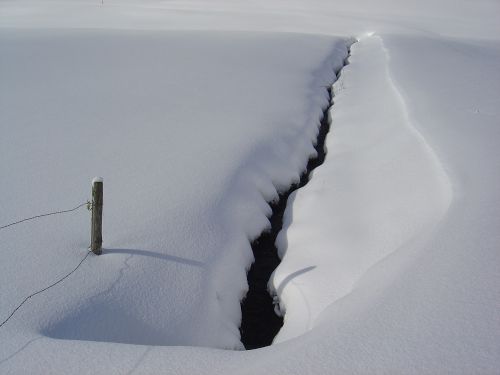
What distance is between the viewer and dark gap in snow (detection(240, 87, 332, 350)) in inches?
184

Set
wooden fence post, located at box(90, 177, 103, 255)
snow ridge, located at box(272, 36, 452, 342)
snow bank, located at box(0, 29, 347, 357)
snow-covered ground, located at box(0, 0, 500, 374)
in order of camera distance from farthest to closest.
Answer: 1. snow ridge, located at box(272, 36, 452, 342)
2. wooden fence post, located at box(90, 177, 103, 255)
3. snow bank, located at box(0, 29, 347, 357)
4. snow-covered ground, located at box(0, 0, 500, 374)

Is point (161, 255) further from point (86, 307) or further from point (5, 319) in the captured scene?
point (5, 319)

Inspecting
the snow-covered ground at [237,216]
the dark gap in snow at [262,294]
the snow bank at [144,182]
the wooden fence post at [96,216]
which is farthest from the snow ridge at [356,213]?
the wooden fence post at [96,216]

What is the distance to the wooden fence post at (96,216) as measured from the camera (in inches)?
166

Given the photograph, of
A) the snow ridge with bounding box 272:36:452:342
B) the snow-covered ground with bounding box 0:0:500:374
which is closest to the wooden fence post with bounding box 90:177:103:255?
the snow-covered ground with bounding box 0:0:500:374

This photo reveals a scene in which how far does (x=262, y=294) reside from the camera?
5.20m

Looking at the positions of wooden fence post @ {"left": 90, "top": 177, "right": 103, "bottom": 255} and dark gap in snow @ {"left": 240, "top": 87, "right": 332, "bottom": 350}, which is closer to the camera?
wooden fence post @ {"left": 90, "top": 177, "right": 103, "bottom": 255}

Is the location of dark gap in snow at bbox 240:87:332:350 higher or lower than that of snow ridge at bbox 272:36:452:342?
lower

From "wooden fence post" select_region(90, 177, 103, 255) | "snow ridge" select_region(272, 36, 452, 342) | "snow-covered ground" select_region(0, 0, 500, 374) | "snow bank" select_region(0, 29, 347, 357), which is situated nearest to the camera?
"snow-covered ground" select_region(0, 0, 500, 374)

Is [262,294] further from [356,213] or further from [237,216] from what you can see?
[356,213]

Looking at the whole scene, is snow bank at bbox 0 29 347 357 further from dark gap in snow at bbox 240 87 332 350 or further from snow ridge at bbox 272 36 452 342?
snow ridge at bbox 272 36 452 342

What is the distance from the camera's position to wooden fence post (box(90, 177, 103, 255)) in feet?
13.8

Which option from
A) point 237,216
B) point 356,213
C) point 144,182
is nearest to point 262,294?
point 237,216

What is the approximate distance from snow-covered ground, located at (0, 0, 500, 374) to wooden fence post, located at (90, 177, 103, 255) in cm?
13
